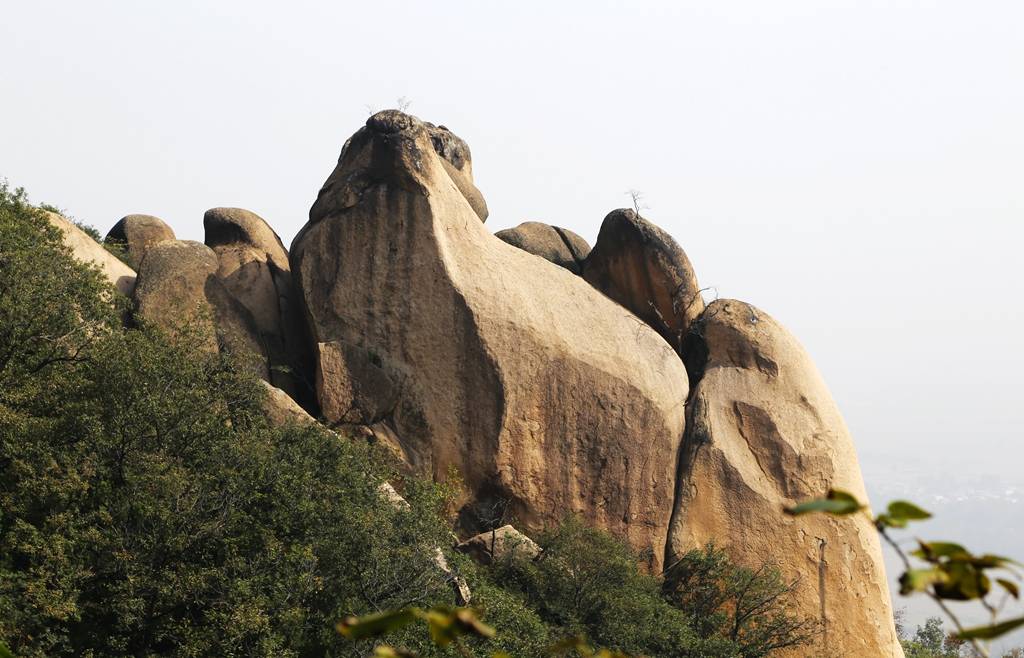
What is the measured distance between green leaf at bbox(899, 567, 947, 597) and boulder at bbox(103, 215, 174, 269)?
2717cm

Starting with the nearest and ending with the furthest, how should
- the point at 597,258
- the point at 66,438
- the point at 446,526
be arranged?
the point at 66,438, the point at 446,526, the point at 597,258

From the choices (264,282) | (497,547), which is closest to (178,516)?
(497,547)

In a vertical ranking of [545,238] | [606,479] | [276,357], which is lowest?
[606,479]

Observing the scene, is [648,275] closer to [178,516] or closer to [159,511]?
[178,516]

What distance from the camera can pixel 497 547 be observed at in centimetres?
2166

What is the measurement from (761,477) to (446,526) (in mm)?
8656

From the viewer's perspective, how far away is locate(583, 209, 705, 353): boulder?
2727cm

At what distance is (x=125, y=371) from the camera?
A: 17828mm

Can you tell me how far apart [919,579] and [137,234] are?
2803 centimetres

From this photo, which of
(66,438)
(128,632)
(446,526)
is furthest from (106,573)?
(446,526)

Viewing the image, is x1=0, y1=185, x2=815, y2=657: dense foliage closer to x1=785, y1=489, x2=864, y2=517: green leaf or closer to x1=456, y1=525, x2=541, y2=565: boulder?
x1=456, y1=525, x2=541, y2=565: boulder

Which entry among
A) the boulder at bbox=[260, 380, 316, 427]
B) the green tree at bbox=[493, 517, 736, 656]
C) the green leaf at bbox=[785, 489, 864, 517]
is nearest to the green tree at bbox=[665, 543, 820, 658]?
the green tree at bbox=[493, 517, 736, 656]

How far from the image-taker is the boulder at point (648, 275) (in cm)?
2727

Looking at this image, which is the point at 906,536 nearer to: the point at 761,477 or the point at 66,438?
the point at 66,438
